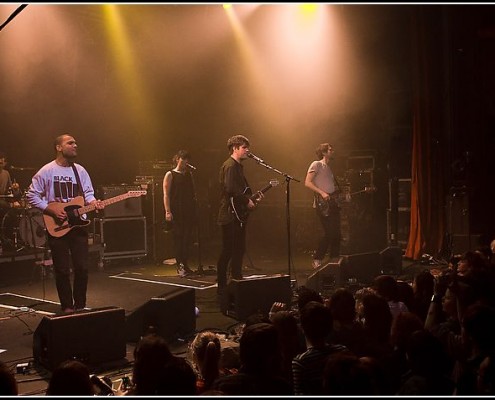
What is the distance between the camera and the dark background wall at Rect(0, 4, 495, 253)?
39.7 feet

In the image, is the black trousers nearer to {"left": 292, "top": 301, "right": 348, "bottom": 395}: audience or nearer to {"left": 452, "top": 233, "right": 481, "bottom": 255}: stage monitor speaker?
{"left": 452, "top": 233, "right": 481, "bottom": 255}: stage monitor speaker

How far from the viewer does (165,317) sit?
234 inches

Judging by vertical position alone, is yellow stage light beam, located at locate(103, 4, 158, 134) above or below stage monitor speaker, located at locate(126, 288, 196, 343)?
above

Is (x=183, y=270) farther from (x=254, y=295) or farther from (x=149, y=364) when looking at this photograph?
(x=149, y=364)

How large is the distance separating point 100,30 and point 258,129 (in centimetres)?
445

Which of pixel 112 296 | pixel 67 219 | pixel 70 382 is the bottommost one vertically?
pixel 112 296

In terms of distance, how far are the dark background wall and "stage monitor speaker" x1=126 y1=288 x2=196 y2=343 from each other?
7.11 meters

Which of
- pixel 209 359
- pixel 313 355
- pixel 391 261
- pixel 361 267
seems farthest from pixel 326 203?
pixel 313 355

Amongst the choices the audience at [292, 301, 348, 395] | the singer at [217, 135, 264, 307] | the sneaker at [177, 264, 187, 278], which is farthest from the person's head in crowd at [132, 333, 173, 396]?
the sneaker at [177, 264, 187, 278]

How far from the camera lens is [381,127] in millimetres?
14281

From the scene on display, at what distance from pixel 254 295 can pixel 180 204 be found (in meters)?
4.00

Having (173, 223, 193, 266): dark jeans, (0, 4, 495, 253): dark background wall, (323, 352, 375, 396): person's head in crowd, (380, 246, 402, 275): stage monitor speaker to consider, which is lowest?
(380, 246, 402, 275): stage monitor speaker

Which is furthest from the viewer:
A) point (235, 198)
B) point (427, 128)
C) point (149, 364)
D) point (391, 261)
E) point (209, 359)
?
point (427, 128)

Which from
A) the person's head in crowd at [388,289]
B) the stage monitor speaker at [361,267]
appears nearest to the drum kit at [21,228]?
the stage monitor speaker at [361,267]
